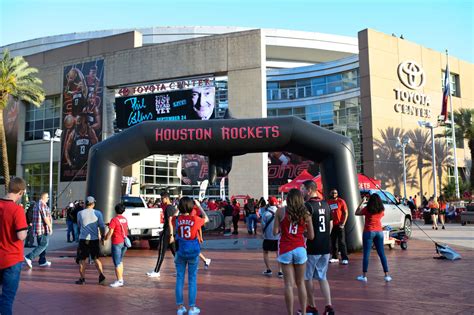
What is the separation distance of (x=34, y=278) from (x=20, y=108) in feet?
130

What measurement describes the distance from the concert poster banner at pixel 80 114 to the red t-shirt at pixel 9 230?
33922 millimetres

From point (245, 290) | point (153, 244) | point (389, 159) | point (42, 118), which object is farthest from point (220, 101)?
point (245, 290)

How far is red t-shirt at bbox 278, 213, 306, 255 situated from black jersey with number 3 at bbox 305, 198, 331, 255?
37 centimetres

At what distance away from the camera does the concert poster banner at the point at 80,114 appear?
37.3 metres

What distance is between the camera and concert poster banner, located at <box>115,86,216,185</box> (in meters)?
33.3

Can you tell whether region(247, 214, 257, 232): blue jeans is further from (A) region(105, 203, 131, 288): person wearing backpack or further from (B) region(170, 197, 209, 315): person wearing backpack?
(B) region(170, 197, 209, 315): person wearing backpack

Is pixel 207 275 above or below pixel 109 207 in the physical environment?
below

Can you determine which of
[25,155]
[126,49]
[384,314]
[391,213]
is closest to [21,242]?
[384,314]

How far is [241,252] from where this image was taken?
12.7 m

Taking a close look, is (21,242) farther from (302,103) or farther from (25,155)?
(302,103)

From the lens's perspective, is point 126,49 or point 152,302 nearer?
point 152,302

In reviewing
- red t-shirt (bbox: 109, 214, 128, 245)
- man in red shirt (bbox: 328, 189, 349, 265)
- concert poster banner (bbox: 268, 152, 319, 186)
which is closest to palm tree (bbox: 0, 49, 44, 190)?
red t-shirt (bbox: 109, 214, 128, 245)

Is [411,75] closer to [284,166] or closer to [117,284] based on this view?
[284,166]

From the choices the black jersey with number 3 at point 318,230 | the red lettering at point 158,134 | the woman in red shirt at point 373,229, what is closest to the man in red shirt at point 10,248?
the black jersey with number 3 at point 318,230
